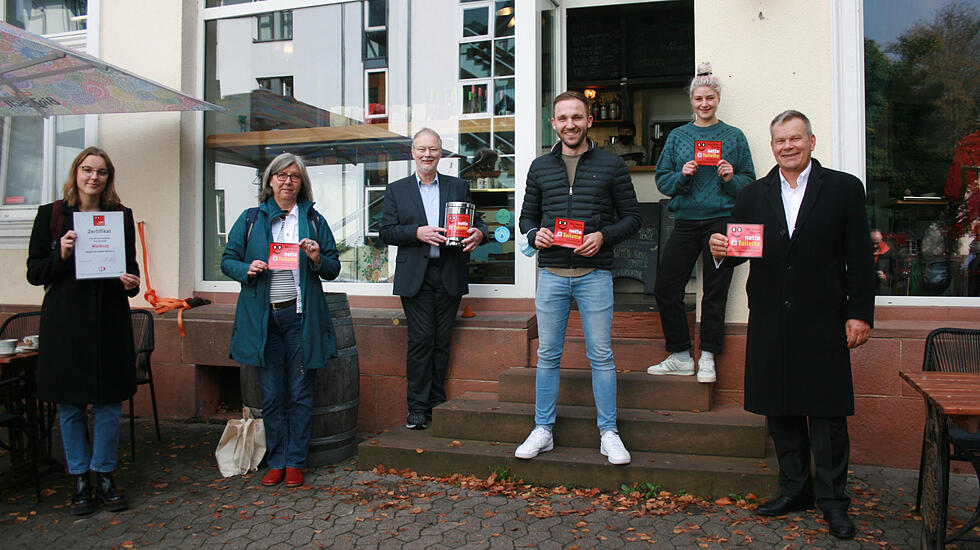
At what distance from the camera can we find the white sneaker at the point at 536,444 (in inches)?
163

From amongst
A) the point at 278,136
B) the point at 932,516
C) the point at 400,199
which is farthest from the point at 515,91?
the point at 932,516

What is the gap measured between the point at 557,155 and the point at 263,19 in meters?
3.82

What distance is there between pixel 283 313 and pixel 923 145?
4.37 m

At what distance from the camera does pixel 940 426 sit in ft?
9.80

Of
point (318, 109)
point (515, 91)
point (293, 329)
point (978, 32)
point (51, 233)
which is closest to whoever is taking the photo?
point (51, 233)

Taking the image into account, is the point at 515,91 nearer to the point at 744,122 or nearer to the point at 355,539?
the point at 744,122

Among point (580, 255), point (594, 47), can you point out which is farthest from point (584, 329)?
point (594, 47)

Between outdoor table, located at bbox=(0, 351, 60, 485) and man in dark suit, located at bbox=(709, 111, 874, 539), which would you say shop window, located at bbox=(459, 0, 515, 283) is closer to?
man in dark suit, located at bbox=(709, 111, 874, 539)

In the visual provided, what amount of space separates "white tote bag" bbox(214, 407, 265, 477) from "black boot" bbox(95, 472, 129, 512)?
0.63 m

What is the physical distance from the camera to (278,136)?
657 cm

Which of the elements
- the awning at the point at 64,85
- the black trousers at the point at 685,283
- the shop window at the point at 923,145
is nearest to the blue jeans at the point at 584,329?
the black trousers at the point at 685,283

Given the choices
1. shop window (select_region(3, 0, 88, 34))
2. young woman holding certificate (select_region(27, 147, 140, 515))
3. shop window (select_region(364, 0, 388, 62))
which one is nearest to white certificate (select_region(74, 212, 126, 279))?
young woman holding certificate (select_region(27, 147, 140, 515))

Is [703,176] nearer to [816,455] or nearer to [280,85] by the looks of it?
A: [816,455]

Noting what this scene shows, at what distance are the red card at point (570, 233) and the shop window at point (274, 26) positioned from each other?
3.94 metres
